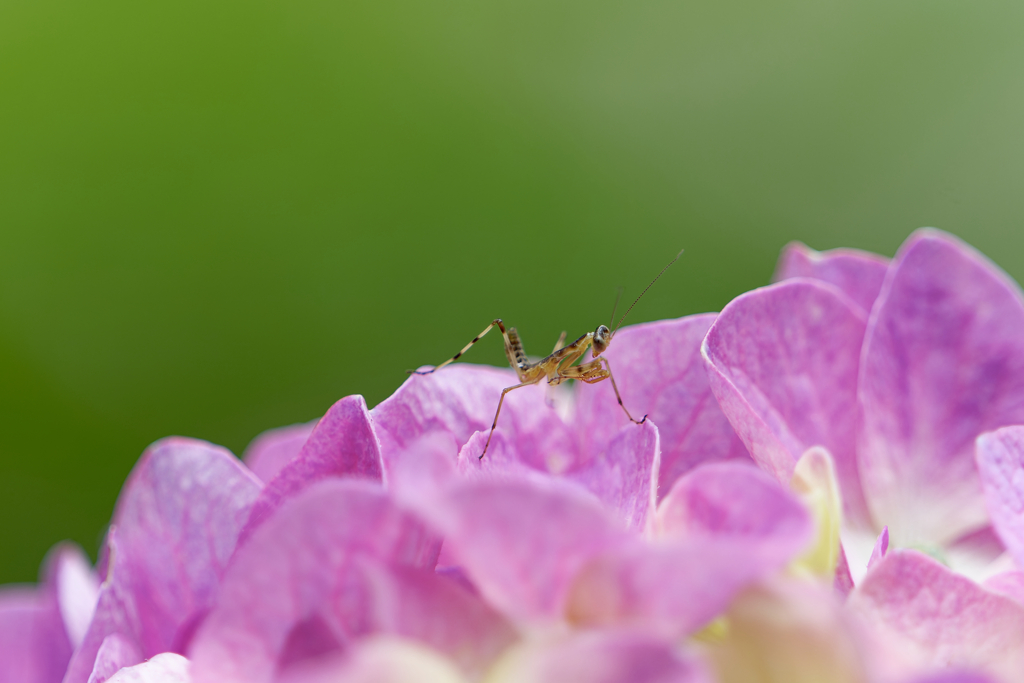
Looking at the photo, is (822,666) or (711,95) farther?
(711,95)

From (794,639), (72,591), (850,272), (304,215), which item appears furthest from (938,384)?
(304,215)

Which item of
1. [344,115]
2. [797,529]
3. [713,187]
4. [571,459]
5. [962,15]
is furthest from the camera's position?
[962,15]

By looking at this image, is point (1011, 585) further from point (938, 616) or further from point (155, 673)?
point (155, 673)

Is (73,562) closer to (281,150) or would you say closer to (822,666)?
(822,666)

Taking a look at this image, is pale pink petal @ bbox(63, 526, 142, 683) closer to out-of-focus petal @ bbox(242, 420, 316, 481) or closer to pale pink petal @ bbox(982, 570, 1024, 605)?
out-of-focus petal @ bbox(242, 420, 316, 481)

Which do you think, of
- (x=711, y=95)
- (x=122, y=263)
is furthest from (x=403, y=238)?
(x=711, y=95)

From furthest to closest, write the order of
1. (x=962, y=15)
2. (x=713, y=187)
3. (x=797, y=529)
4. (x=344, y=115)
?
(x=962, y=15) → (x=713, y=187) → (x=344, y=115) → (x=797, y=529)
